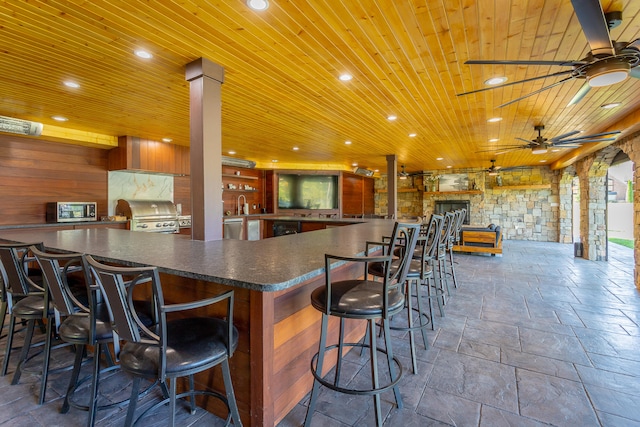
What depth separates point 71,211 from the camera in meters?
4.98

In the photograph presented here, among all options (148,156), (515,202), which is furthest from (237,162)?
(515,202)

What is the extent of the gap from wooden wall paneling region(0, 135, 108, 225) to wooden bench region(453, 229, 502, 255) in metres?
7.90

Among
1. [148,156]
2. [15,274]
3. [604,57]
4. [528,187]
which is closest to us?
[15,274]

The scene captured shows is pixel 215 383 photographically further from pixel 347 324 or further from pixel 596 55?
pixel 596 55

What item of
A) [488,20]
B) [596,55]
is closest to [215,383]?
[488,20]

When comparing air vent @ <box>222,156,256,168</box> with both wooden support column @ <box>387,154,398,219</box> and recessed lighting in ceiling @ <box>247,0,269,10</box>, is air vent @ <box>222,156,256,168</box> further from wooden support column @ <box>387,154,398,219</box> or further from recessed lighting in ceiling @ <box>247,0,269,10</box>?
recessed lighting in ceiling @ <box>247,0,269,10</box>

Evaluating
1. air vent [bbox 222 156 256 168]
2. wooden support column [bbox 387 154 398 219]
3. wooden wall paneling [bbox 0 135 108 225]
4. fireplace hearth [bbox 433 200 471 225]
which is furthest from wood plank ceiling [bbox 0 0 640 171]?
fireplace hearth [bbox 433 200 471 225]

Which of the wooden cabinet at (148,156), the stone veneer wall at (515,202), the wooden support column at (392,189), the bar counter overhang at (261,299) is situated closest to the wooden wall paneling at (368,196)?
the stone veneer wall at (515,202)

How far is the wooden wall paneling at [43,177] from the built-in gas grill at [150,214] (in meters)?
0.56

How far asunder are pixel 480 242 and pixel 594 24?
6.17 m

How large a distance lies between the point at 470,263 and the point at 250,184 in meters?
6.12

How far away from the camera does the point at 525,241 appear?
994 centimetres

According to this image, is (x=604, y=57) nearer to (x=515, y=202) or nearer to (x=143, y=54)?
(x=143, y=54)

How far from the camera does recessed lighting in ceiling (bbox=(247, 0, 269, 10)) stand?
6.17ft
